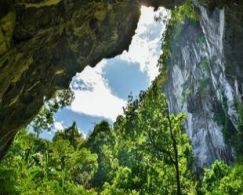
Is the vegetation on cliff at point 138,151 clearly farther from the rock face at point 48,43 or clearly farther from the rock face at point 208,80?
the rock face at point 208,80

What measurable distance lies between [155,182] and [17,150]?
12.9m

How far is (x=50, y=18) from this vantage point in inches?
718

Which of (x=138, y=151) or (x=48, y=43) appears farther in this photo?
(x=138, y=151)

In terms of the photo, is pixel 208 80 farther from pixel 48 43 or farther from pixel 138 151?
pixel 48 43

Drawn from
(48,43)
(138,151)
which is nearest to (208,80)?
(138,151)

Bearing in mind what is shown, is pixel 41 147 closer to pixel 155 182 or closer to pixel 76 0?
pixel 155 182

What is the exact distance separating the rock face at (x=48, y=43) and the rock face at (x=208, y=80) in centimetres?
1823

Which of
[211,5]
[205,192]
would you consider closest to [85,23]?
[211,5]

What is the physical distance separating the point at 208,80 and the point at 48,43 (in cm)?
6134

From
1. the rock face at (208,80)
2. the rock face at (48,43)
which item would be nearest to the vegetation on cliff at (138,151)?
the rock face at (48,43)

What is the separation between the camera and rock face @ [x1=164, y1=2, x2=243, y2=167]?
5122 centimetres

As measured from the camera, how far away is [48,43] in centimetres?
2130

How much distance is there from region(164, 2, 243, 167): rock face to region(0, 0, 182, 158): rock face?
18.2 meters

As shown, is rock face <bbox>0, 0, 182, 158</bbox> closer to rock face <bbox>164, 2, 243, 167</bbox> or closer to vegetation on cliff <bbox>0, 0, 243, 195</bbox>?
vegetation on cliff <bbox>0, 0, 243, 195</bbox>
